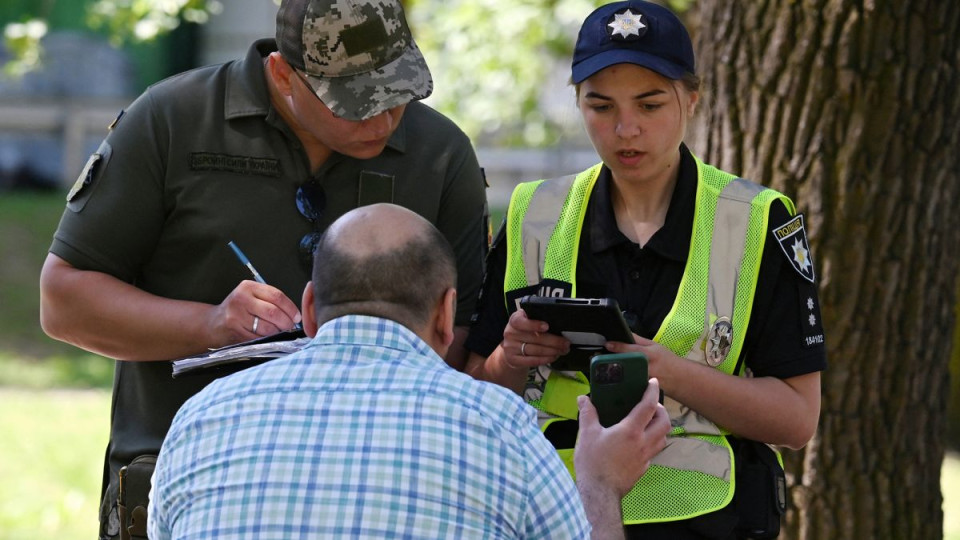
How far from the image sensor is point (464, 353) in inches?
129

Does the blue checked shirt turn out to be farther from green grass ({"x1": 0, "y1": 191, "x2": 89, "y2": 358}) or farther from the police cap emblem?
green grass ({"x1": 0, "y1": 191, "x2": 89, "y2": 358})

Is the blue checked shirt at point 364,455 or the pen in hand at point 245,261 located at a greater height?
the pen in hand at point 245,261

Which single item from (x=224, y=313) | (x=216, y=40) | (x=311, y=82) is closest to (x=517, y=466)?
(x=224, y=313)

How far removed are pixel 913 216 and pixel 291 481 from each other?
2.77 meters

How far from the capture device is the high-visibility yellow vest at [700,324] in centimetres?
295

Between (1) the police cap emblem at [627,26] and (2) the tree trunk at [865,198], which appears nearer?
(1) the police cap emblem at [627,26]

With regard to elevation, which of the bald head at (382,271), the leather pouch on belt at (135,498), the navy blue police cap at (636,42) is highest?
the navy blue police cap at (636,42)

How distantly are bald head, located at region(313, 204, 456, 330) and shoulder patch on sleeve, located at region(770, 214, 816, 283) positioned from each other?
0.86 m

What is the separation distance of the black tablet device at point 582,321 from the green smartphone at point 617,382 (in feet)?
0.36

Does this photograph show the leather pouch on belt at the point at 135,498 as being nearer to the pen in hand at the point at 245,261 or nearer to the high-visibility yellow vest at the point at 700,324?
the pen in hand at the point at 245,261

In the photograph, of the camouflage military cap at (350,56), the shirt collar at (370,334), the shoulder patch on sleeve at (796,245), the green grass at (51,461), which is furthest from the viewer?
the green grass at (51,461)

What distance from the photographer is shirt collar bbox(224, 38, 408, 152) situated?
3.42 meters

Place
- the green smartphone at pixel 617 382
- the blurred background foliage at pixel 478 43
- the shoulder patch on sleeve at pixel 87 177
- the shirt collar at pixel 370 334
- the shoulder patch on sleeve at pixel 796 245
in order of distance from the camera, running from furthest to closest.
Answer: the blurred background foliage at pixel 478 43 → the shoulder patch on sleeve at pixel 87 177 → the shoulder patch on sleeve at pixel 796 245 → the green smartphone at pixel 617 382 → the shirt collar at pixel 370 334

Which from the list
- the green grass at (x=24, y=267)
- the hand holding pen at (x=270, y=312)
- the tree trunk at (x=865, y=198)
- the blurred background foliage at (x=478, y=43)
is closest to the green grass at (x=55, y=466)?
the green grass at (x=24, y=267)
